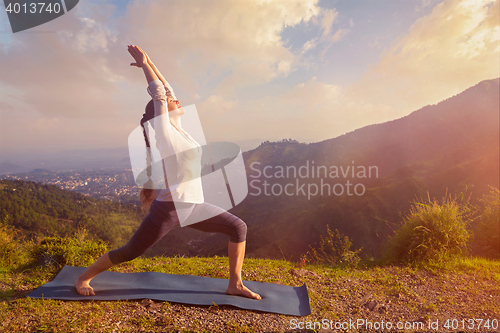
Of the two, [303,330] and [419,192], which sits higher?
[303,330]

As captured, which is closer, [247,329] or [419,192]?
[247,329]

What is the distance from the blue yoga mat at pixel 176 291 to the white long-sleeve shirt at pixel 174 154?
1.22m

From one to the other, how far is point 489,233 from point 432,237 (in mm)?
2616

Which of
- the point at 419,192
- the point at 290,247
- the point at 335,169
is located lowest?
the point at 290,247

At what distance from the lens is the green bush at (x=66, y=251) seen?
11.8 ft

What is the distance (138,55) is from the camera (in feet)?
8.05

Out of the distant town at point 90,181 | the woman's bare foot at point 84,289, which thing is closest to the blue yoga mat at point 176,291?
the woman's bare foot at point 84,289

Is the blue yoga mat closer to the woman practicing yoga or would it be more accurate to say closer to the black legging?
the woman practicing yoga

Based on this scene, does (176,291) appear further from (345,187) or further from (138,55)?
(345,187)

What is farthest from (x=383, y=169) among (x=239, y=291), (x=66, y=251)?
(x=66, y=251)

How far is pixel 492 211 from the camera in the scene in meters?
5.81

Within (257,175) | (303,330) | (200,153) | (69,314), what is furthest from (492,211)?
(257,175)

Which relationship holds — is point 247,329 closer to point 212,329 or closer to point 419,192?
point 212,329

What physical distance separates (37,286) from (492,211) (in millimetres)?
8844
